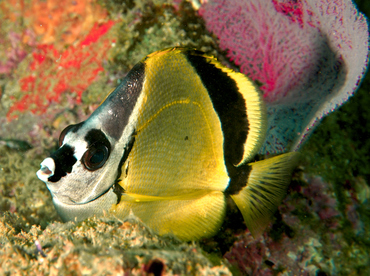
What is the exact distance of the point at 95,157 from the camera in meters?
1.25

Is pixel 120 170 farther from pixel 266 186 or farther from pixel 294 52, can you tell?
pixel 294 52

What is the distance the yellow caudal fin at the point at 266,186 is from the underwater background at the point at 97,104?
37 cm

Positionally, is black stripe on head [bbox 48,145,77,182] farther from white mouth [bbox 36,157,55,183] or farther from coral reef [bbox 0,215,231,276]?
coral reef [bbox 0,215,231,276]

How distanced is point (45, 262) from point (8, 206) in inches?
80.6

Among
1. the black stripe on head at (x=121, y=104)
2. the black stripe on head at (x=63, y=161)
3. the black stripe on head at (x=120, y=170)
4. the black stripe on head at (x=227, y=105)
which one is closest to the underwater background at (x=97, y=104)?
the black stripe on head at (x=120, y=170)

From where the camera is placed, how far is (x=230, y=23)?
2184 millimetres

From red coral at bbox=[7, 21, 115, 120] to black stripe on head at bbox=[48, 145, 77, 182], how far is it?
1669mm

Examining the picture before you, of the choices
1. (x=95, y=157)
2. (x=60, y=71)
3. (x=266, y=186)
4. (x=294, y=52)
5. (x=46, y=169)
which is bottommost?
(x=266, y=186)

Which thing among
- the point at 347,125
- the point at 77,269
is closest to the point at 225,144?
the point at 77,269

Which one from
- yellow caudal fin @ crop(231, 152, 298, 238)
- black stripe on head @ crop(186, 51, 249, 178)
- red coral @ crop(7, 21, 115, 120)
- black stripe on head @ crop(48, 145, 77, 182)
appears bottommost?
yellow caudal fin @ crop(231, 152, 298, 238)

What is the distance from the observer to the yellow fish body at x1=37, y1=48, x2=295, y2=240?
1.27 m

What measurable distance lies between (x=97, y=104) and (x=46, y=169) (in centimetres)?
158

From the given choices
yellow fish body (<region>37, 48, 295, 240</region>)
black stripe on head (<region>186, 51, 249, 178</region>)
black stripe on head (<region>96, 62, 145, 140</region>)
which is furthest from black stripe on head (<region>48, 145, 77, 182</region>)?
black stripe on head (<region>186, 51, 249, 178</region>)

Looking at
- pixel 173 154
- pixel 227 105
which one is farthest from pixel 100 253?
pixel 227 105
